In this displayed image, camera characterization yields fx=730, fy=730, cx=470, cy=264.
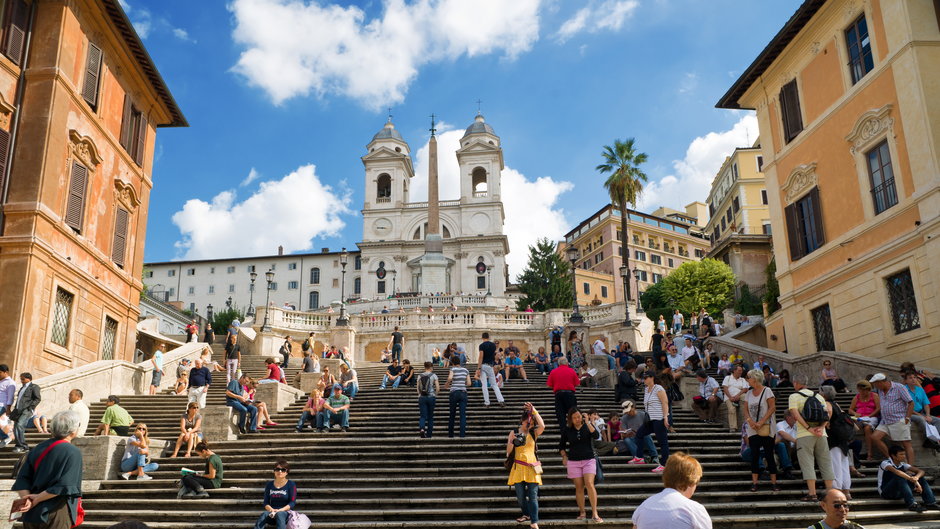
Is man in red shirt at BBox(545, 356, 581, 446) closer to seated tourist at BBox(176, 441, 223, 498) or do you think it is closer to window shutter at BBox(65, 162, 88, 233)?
seated tourist at BBox(176, 441, 223, 498)

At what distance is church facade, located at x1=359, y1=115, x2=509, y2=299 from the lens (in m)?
81.4

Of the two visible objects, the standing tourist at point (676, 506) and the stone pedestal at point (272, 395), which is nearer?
Result: the standing tourist at point (676, 506)

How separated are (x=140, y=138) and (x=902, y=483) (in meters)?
26.0

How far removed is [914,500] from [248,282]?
282 feet

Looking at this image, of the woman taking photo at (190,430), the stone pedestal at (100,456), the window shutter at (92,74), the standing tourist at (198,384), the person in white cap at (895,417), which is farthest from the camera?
the window shutter at (92,74)

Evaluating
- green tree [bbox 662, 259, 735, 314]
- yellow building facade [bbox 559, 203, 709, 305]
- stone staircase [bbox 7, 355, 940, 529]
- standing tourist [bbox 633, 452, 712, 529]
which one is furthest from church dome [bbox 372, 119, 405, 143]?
standing tourist [bbox 633, 452, 712, 529]

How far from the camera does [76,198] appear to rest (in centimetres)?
2144

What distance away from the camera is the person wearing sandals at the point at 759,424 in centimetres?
1169

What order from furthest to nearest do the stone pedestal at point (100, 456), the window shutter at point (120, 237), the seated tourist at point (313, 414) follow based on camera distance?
the window shutter at point (120, 237) < the seated tourist at point (313, 414) < the stone pedestal at point (100, 456)

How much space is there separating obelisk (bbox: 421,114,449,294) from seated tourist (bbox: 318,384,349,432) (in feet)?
176

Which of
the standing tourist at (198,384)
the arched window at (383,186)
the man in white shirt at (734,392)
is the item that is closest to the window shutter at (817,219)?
the man in white shirt at (734,392)

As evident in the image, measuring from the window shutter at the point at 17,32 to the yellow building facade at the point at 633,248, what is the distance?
6545 centimetres

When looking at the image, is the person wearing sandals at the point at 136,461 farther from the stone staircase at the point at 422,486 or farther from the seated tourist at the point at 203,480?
the seated tourist at the point at 203,480

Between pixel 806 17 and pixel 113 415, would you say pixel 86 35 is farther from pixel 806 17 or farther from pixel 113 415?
pixel 806 17
